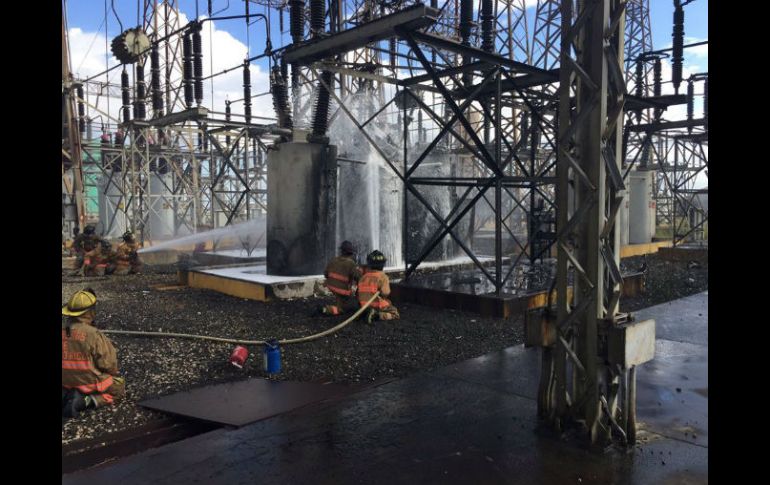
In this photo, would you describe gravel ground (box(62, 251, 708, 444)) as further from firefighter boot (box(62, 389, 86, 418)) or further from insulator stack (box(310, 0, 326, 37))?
insulator stack (box(310, 0, 326, 37))

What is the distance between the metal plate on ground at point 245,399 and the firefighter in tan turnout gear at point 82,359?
413mm

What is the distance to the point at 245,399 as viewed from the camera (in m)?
5.07

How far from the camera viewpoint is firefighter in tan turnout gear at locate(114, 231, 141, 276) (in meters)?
14.5

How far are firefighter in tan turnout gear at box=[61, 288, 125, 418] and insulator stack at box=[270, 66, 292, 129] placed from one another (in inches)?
400

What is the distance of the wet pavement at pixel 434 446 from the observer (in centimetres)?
340

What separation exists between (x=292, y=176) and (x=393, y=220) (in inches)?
136

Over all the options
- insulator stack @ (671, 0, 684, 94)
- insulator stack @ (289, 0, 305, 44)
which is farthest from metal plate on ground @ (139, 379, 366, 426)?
insulator stack @ (671, 0, 684, 94)

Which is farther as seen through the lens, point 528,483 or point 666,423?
point 666,423

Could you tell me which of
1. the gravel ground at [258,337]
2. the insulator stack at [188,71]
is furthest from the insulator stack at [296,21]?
the insulator stack at [188,71]

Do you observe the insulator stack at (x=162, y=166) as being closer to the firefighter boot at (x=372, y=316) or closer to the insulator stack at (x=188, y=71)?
the insulator stack at (x=188, y=71)

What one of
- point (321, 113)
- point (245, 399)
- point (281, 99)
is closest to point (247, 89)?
point (281, 99)

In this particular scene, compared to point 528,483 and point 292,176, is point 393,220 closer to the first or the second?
point 292,176

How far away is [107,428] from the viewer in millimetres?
4613
